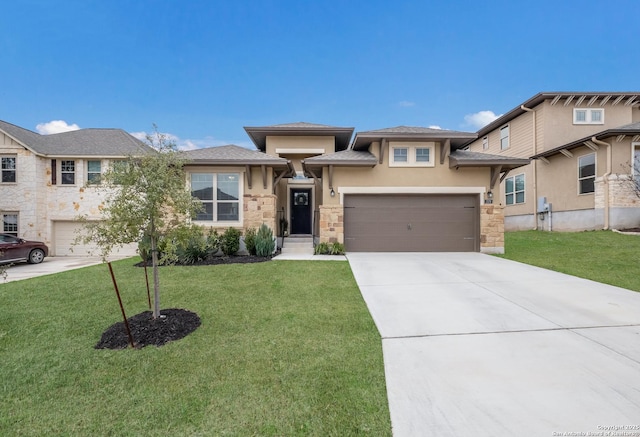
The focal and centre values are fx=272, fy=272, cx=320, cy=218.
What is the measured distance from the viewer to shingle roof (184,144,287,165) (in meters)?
9.50

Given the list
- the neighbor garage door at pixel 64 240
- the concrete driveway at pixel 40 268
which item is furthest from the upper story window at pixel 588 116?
the neighbor garage door at pixel 64 240

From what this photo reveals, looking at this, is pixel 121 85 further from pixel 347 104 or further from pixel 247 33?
pixel 347 104

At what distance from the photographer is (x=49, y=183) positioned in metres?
12.8

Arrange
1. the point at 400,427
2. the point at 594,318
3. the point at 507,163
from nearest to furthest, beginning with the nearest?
1. the point at 400,427
2. the point at 594,318
3. the point at 507,163

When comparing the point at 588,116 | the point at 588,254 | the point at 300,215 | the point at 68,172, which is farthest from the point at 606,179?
the point at 68,172

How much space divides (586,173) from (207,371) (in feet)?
58.6

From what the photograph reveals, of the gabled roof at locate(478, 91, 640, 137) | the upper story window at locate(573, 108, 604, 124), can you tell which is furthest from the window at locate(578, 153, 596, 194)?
the gabled roof at locate(478, 91, 640, 137)

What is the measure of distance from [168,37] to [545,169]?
73.1 ft

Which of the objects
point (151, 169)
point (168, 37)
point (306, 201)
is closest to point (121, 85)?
point (168, 37)

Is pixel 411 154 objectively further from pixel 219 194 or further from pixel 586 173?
pixel 586 173

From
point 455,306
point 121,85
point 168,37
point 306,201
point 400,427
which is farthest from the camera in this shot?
point 121,85

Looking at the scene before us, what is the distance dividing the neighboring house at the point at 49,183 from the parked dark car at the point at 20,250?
1.76 m

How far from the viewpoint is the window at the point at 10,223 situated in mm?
12328

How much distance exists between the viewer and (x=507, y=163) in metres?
9.65
